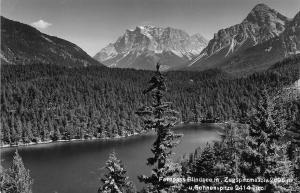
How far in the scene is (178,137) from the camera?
31.0 meters

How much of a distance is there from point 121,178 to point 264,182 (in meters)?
21.7

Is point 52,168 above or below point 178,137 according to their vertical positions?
below

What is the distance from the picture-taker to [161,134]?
31312mm

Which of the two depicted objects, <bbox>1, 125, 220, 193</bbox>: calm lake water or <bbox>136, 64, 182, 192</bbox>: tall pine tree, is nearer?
<bbox>136, 64, 182, 192</bbox>: tall pine tree

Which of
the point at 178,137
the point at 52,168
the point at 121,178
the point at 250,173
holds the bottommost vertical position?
the point at 52,168

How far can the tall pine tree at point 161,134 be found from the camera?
30.9m

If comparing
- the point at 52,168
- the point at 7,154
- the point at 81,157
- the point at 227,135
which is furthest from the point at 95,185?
the point at 7,154

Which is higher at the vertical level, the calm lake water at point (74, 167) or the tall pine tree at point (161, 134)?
the tall pine tree at point (161, 134)

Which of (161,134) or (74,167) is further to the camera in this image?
(74,167)

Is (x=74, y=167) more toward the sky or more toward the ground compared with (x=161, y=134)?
more toward the ground

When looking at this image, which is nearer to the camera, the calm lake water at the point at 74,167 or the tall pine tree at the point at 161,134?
the tall pine tree at the point at 161,134

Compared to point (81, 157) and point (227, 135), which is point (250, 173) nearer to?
point (227, 135)

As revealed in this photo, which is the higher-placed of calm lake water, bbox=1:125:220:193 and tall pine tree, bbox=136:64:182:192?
tall pine tree, bbox=136:64:182:192

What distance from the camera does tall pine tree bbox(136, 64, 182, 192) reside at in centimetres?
3088
